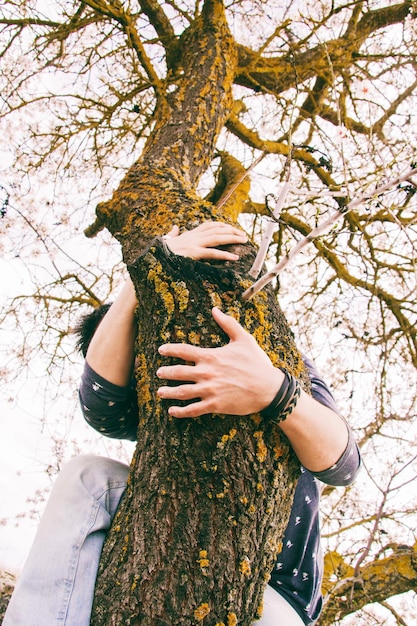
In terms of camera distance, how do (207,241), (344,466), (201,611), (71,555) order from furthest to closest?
(207,241) → (344,466) → (71,555) → (201,611)

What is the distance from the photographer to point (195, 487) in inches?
36.6

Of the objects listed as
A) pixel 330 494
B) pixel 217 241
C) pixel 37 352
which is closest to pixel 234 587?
pixel 217 241

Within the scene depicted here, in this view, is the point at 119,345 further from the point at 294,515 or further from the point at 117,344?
the point at 294,515

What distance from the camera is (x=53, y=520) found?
41.4 inches

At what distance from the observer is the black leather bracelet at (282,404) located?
0.94 metres

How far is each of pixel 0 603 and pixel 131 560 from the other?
28.3 inches

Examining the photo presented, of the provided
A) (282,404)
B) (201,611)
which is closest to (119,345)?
(282,404)

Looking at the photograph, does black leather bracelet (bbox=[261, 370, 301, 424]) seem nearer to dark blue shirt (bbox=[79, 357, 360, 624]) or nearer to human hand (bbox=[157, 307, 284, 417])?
human hand (bbox=[157, 307, 284, 417])

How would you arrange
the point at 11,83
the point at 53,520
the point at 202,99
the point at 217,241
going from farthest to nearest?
1. the point at 11,83
2. the point at 202,99
3. the point at 217,241
4. the point at 53,520

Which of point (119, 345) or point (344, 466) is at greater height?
point (119, 345)

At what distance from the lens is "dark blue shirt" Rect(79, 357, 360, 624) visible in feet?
4.02

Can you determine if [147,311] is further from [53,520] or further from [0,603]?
[0,603]

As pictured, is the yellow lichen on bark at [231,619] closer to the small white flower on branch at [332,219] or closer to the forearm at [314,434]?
the forearm at [314,434]

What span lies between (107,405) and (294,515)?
2.23ft
